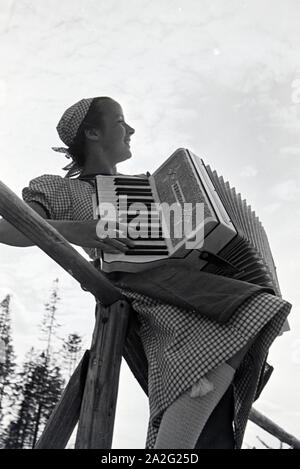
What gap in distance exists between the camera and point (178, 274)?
2.25 metres

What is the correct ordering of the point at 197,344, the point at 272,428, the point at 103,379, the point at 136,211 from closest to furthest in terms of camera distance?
the point at 197,344
the point at 103,379
the point at 136,211
the point at 272,428

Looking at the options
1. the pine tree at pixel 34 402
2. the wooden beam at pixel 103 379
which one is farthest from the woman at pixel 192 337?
the pine tree at pixel 34 402

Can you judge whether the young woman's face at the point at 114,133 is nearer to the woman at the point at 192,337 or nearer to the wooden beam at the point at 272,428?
the woman at the point at 192,337

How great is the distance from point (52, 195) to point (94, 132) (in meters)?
0.63

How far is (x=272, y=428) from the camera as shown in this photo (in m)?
3.36

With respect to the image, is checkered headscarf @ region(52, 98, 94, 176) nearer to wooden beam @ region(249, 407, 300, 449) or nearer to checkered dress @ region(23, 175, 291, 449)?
checkered dress @ region(23, 175, 291, 449)

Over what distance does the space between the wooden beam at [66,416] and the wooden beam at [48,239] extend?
343 mm

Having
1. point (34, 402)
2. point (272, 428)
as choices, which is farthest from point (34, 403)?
point (272, 428)

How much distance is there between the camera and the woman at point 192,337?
197cm

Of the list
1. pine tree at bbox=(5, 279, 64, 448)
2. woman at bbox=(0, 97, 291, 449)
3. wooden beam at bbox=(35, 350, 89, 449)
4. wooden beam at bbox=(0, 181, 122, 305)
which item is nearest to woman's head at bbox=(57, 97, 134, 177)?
woman at bbox=(0, 97, 291, 449)

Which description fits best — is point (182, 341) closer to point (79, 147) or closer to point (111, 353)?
point (111, 353)

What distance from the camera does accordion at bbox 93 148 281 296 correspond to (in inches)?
89.6

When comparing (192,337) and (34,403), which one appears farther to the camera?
(34,403)

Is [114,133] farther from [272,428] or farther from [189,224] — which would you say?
[272,428]
